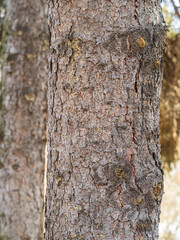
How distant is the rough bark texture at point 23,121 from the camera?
3.24 metres

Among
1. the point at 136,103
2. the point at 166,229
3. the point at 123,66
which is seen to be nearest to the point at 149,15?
the point at 123,66

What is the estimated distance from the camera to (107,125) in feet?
4.22

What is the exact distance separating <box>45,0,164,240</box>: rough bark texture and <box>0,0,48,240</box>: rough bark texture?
195 cm

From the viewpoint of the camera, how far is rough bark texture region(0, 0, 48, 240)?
10.6ft

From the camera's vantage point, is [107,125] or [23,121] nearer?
[107,125]

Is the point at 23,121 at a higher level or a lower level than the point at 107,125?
higher

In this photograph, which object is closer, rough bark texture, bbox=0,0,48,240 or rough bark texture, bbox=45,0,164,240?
rough bark texture, bbox=45,0,164,240

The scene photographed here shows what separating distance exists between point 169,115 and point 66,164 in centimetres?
215

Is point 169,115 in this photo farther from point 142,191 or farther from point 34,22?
point 142,191

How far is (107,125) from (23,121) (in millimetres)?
2138

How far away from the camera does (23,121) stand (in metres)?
3.28

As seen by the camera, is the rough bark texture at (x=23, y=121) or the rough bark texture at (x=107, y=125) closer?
the rough bark texture at (x=107, y=125)

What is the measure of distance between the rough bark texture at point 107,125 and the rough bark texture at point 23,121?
1.95 metres

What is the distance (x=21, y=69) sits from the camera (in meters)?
3.34
